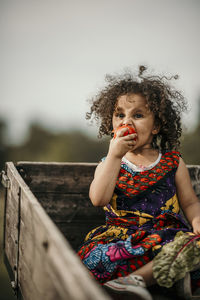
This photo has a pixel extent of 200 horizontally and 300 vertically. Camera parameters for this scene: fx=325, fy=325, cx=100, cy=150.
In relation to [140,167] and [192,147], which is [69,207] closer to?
[140,167]

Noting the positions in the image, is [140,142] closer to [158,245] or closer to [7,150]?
[158,245]

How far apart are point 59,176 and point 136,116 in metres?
0.94

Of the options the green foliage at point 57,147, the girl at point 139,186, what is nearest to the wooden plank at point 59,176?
the girl at point 139,186

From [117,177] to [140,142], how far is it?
0.27 m

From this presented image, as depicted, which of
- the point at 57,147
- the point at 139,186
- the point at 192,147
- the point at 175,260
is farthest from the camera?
the point at 57,147

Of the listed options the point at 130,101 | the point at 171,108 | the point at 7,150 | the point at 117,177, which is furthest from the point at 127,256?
the point at 7,150

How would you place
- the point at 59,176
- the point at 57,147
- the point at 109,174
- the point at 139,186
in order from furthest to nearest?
1. the point at 57,147
2. the point at 59,176
3. the point at 139,186
4. the point at 109,174

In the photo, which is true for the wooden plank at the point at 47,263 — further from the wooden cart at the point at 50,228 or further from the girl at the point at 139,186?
the girl at the point at 139,186

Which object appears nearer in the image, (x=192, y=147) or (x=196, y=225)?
(x=196, y=225)

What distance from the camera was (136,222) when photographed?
195 cm

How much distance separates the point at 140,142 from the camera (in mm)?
2133

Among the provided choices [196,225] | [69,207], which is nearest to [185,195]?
[196,225]

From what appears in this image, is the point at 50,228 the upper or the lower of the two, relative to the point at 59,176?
upper

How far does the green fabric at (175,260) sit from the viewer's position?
1.49m
